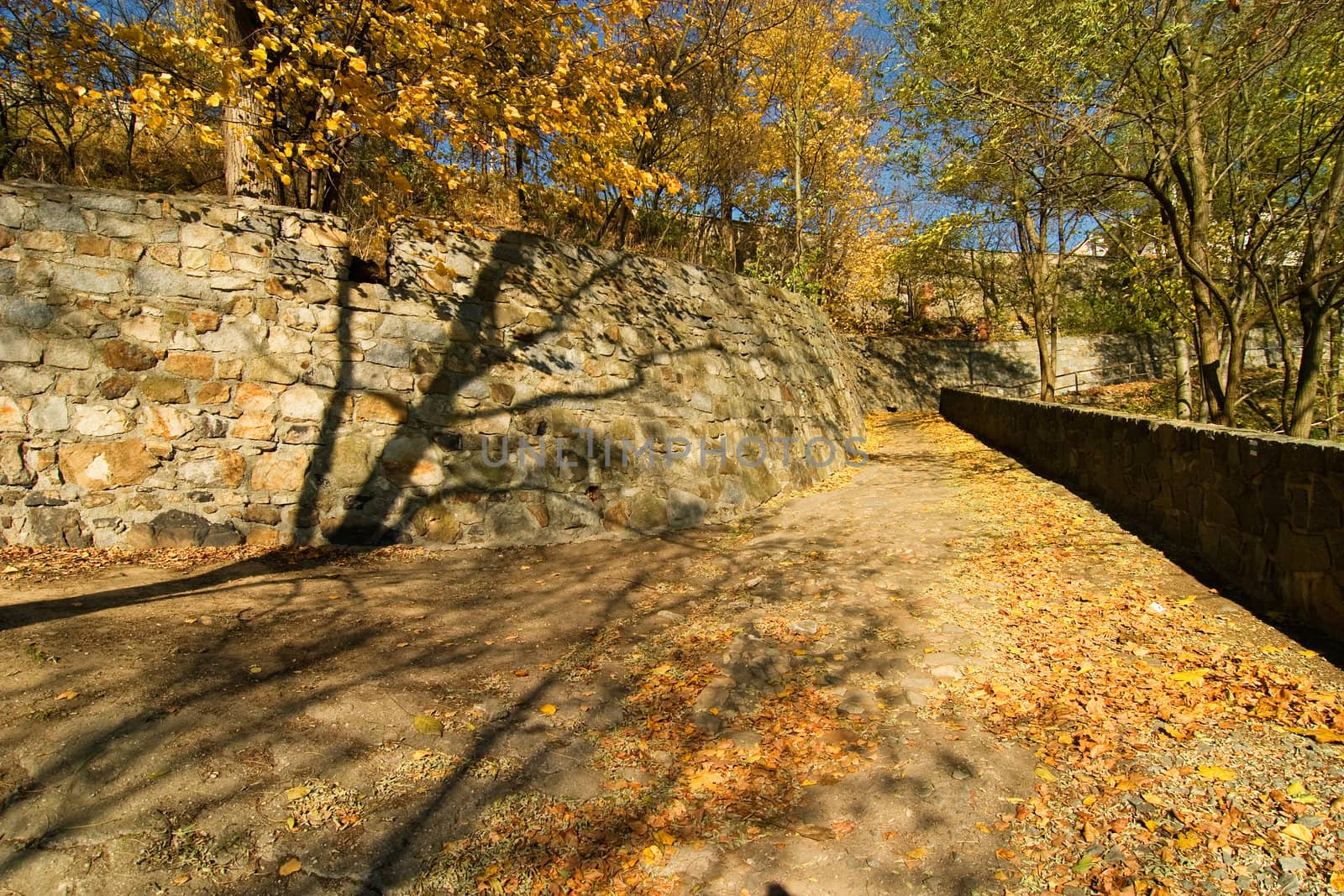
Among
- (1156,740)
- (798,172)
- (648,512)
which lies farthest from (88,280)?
(798,172)

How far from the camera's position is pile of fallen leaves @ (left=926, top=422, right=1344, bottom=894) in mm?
2162

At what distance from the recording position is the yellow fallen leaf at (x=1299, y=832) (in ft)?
7.23

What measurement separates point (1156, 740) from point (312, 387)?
6211 millimetres

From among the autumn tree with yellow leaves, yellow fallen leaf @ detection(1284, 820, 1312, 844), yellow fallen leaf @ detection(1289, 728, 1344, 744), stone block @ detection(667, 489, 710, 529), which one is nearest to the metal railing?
the autumn tree with yellow leaves

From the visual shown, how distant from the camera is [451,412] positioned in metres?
6.23

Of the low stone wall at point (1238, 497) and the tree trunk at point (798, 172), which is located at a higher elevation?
the tree trunk at point (798, 172)

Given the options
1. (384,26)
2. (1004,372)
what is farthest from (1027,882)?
(1004,372)

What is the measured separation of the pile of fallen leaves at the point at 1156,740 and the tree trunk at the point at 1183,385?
10.4 m

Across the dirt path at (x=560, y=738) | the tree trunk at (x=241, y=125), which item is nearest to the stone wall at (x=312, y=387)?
the tree trunk at (x=241, y=125)

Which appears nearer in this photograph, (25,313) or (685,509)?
(25,313)

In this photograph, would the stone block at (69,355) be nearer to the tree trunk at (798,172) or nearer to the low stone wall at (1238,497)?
the low stone wall at (1238,497)

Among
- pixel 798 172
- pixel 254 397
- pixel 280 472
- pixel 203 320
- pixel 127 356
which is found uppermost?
pixel 798 172

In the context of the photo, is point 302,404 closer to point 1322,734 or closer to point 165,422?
point 165,422

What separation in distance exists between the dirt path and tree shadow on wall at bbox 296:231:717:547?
0.76 metres
